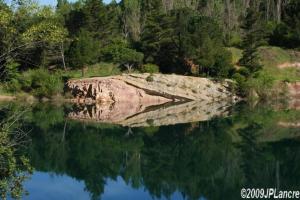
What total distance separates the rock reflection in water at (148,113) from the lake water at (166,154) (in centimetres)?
24

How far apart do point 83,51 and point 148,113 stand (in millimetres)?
24992

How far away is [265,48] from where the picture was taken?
8831 cm

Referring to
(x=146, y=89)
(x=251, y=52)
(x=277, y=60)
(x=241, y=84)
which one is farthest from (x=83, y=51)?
(x=277, y=60)

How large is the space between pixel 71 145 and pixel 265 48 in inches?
2295

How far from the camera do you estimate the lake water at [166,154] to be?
23.9 m

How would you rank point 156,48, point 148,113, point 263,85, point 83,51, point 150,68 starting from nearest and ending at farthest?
point 148,113
point 263,85
point 150,68
point 83,51
point 156,48

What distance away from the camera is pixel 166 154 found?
33562mm

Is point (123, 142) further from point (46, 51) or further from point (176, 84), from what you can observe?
point (46, 51)

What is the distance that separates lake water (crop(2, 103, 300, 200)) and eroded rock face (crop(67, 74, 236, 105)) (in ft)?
53.6

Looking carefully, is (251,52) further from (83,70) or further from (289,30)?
(83,70)

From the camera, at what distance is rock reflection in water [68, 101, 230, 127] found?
5228 centimetres

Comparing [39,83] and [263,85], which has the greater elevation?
[39,83]

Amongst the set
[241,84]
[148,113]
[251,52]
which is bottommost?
[148,113]

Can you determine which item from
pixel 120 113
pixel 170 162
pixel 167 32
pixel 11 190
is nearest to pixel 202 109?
pixel 120 113
